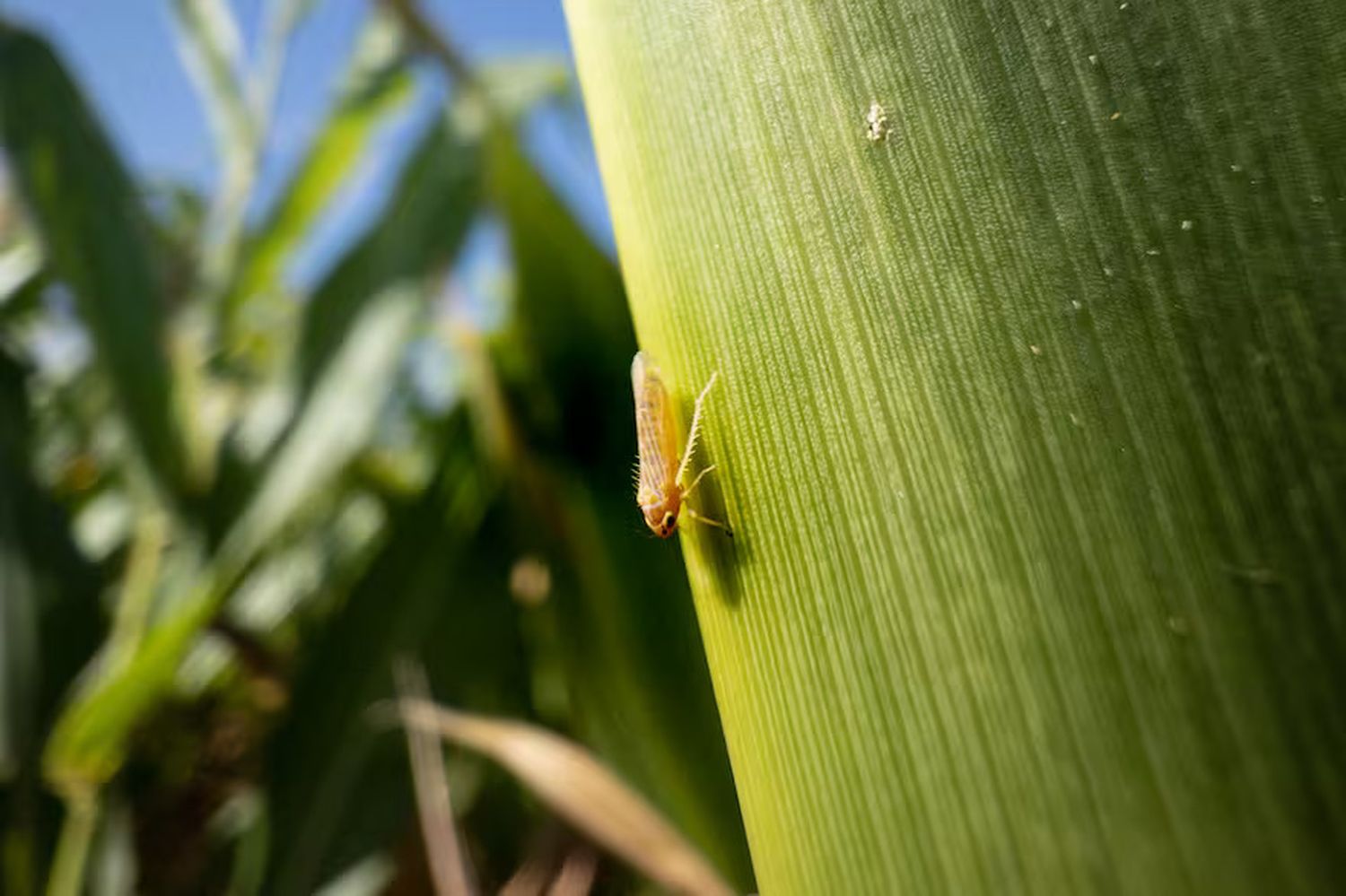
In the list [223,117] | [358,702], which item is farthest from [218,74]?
[358,702]

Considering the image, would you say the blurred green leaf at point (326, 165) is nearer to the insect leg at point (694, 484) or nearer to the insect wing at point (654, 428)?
the insect wing at point (654, 428)

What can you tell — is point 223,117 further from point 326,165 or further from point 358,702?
point 358,702

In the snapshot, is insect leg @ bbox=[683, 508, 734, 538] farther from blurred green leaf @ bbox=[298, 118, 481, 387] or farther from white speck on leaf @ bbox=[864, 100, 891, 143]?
blurred green leaf @ bbox=[298, 118, 481, 387]

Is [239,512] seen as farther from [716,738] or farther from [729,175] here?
[729,175]

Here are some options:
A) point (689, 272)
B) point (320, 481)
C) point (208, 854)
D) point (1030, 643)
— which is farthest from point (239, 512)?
point (1030, 643)

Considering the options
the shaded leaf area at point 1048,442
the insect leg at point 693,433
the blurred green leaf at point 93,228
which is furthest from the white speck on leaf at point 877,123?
the blurred green leaf at point 93,228

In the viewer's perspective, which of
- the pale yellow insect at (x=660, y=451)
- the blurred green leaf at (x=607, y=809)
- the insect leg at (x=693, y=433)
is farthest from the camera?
the blurred green leaf at (x=607, y=809)
